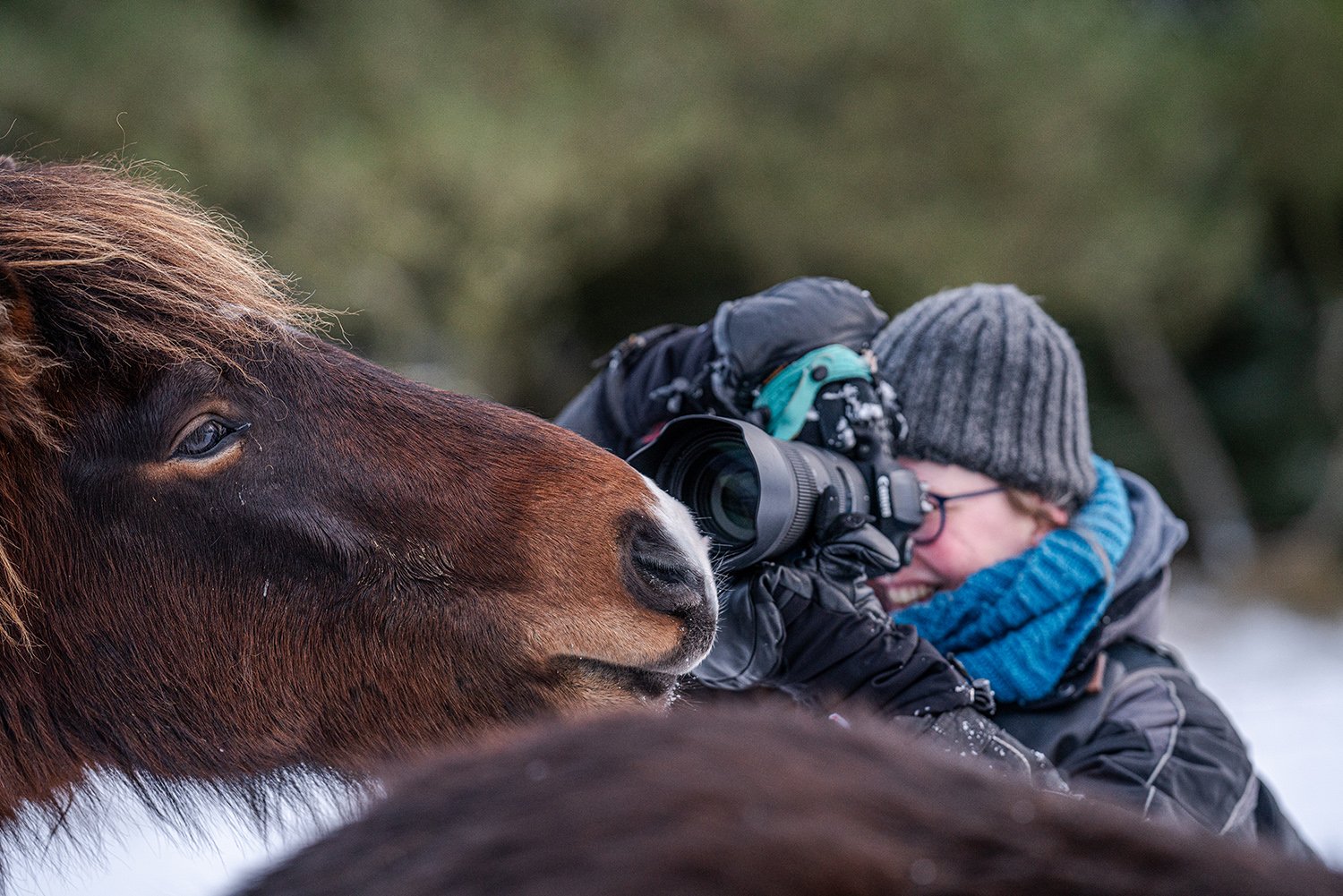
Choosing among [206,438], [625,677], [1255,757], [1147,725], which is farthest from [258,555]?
[1255,757]

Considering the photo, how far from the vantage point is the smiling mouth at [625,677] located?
135 cm

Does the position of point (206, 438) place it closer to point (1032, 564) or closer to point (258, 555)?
point (258, 555)

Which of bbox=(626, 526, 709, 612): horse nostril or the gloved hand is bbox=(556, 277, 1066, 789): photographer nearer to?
the gloved hand

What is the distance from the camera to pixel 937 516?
200cm

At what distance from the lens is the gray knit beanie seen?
6.54 feet

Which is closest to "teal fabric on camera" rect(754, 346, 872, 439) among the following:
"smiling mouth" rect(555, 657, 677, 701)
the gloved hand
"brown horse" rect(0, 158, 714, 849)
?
the gloved hand

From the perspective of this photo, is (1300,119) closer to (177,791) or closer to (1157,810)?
(1157,810)

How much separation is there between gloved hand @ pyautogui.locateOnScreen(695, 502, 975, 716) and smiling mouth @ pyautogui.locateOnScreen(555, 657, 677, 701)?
156 millimetres

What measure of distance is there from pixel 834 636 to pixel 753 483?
10.3 inches

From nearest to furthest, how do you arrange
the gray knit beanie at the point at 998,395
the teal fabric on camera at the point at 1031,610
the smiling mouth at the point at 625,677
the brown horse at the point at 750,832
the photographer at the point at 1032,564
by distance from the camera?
the brown horse at the point at 750,832 < the smiling mouth at the point at 625,677 < the photographer at the point at 1032,564 < the teal fabric on camera at the point at 1031,610 < the gray knit beanie at the point at 998,395

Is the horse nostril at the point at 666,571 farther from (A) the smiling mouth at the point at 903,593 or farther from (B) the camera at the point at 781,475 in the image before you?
(A) the smiling mouth at the point at 903,593

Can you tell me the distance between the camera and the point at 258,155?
5.34 meters

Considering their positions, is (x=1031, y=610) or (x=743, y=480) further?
(x=1031, y=610)

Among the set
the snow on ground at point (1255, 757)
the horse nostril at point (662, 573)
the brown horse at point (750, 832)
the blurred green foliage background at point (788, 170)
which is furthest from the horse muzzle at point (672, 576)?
the blurred green foliage background at point (788, 170)
